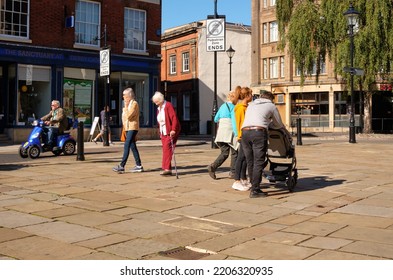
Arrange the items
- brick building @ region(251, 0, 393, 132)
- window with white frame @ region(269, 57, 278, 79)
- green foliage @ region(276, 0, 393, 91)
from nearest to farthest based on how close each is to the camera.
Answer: green foliage @ region(276, 0, 393, 91) → brick building @ region(251, 0, 393, 132) → window with white frame @ region(269, 57, 278, 79)

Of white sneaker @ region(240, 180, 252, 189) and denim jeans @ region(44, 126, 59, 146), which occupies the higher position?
denim jeans @ region(44, 126, 59, 146)

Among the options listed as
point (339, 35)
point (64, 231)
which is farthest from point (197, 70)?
point (64, 231)

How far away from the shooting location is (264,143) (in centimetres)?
779

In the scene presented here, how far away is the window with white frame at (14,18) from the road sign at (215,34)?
9267 mm

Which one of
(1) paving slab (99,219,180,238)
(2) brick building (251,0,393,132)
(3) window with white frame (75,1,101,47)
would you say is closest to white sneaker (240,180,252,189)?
(1) paving slab (99,219,180,238)

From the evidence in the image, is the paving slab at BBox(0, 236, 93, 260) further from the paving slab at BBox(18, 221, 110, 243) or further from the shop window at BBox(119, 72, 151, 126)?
the shop window at BBox(119, 72, 151, 126)

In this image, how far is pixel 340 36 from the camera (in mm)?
33625

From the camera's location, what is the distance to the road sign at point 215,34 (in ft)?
59.8

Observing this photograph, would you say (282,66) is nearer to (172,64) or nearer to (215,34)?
(172,64)

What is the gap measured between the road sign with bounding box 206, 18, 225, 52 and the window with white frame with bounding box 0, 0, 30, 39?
9267mm

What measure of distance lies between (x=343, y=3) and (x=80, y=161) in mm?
25342

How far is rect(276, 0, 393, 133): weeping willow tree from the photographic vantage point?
105ft
